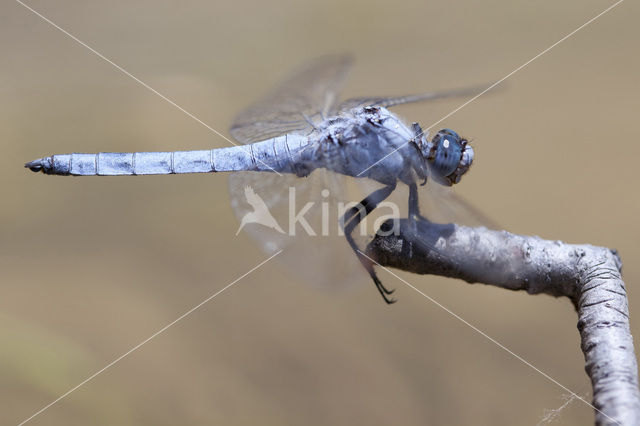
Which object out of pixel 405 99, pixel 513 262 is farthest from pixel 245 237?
pixel 513 262

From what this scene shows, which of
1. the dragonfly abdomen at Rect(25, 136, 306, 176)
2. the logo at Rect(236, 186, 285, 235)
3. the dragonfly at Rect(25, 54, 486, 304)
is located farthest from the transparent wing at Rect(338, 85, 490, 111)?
the logo at Rect(236, 186, 285, 235)

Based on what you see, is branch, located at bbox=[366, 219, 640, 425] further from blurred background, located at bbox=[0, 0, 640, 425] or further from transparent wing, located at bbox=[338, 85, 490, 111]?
transparent wing, located at bbox=[338, 85, 490, 111]

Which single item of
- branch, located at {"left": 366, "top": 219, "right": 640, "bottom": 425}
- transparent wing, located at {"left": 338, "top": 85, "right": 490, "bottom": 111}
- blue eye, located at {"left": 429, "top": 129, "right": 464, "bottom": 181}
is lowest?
branch, located at {"left": 366, "top": 219, "right": 640, "bottom": 425}

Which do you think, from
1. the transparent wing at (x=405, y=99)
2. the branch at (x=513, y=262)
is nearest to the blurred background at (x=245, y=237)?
the transparent wing at (x=405, y=99)

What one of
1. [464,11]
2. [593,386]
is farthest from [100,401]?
[464,11]

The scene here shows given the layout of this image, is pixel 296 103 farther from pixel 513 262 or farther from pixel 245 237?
pixel 513 262

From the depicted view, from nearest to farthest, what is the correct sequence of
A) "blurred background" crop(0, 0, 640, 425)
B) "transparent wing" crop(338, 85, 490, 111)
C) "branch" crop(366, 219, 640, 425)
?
"branch" crop(366, 219, 640, 425)
"transparent wing" crop(338, 85, 490, 111)
"blurred background" crop(0, 0, 640, 425)
